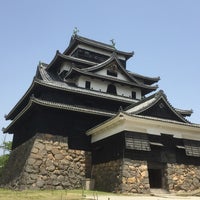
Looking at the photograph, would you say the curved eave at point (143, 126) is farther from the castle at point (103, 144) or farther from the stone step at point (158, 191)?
the stone step at point (158, 191)

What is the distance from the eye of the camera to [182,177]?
56.8 ft

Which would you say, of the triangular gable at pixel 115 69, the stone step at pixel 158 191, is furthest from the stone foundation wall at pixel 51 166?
the triangular gable at pixel 115 69

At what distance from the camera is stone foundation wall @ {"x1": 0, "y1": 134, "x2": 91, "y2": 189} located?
17.4 metres

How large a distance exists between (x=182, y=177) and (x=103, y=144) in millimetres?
5781

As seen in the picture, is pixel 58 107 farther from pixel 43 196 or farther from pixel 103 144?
pixel 43 196

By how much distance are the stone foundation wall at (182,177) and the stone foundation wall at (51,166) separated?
6.07 m

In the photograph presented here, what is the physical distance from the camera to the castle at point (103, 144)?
16.5 metres

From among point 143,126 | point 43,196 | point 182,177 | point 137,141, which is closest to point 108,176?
point 137,141

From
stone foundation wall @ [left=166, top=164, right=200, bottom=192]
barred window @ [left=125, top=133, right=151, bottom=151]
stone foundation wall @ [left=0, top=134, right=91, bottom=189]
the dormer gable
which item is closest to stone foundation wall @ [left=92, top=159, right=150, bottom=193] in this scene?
barred window @ [left=125, top=133, right=151, bottom=151]

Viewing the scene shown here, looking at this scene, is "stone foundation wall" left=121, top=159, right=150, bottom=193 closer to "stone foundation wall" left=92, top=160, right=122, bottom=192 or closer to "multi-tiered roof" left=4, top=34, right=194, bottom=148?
"stone foundation wall" left=92, top=160, right=122, bottom=192

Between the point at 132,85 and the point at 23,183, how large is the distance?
1407 centimetres

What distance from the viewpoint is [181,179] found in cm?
1714

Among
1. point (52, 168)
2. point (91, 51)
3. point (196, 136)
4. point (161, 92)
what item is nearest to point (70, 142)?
point (52, 168)

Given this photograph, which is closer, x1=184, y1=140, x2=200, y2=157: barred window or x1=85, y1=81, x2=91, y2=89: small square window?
x1=184, y1=140, x2=200, y2=157: barred window
